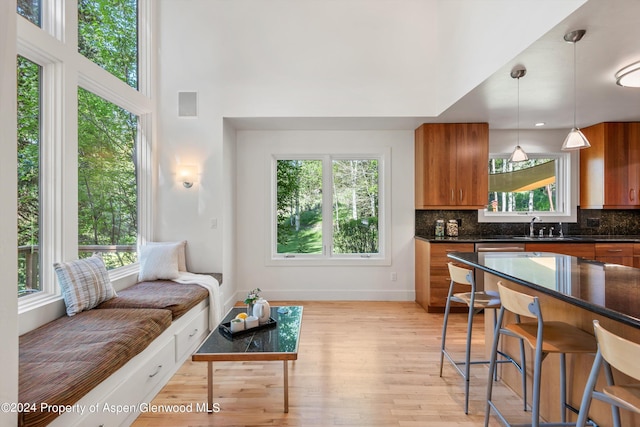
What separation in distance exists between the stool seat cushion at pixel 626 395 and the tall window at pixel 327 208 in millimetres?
3730

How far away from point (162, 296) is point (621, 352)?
3042 mm

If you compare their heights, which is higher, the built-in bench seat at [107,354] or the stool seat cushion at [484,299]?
the stool seat cushion at [484,299]

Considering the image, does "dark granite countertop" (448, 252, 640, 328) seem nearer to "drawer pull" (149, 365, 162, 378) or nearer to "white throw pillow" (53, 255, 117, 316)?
"drawer pull" (149, 365, 162, 378)

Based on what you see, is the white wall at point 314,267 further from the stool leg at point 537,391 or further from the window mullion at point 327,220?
the stool leg at point 537,391

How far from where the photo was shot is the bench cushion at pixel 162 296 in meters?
2.78

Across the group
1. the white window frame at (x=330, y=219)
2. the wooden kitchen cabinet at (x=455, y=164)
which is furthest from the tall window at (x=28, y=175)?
the wooden kitchen cabinet at (x=455, y=164)

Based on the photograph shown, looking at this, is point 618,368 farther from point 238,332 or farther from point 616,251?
point 616,251

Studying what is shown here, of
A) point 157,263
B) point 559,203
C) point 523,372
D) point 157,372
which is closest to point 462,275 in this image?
point 523,372

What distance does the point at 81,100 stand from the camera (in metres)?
3.03

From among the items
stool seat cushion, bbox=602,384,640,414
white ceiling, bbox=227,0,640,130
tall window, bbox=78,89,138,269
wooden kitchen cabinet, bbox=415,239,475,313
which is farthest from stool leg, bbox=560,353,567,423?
tall window, bbox=78,89,138,269

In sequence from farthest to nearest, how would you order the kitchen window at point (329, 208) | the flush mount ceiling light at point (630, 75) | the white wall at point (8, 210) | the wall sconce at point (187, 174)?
the kitchen window at point (329, 208)
the wall sconce at point (187, 174)
the flush mount ceiling light at point (630, 75)
the white wall at point (8, 210)

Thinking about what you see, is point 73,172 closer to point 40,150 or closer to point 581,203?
point 40,150

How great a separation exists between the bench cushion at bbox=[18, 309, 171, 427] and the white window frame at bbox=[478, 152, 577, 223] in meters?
4.43

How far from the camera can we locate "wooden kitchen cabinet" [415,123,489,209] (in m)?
4.40
